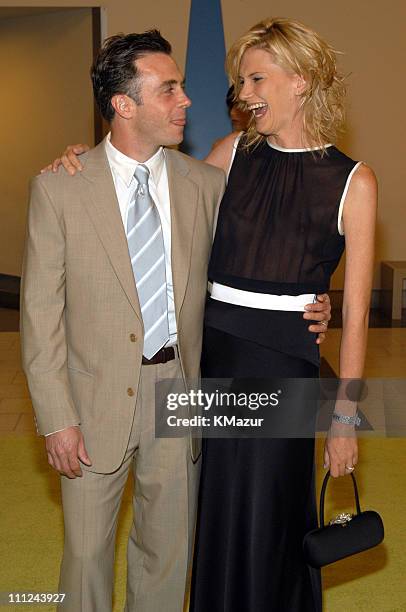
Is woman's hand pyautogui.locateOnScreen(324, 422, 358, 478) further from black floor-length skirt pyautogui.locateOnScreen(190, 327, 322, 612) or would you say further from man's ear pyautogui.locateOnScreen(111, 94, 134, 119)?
man's ear pyautogui.locateOnScreen(111, 94, 134, 119)

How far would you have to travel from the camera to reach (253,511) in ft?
9.50

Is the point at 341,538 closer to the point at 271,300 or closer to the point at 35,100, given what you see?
the point at 271,300

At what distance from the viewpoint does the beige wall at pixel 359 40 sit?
9305mm

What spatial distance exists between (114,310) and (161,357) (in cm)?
21

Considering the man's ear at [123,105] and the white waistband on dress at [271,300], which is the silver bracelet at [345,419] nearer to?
the white waistband on dress at [271,300]

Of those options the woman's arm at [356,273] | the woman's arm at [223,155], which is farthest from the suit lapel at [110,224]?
the woman's arm at [356,273]

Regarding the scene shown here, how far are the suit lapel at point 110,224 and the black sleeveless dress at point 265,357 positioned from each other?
12.3 inches

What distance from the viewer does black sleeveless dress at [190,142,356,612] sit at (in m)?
2.77

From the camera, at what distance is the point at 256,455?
9.41 feet

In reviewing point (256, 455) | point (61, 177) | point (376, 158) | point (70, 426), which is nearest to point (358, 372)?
point (256, 455)

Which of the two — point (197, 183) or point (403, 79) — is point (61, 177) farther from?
point (403, 79)

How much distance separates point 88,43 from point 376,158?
10.2 ft

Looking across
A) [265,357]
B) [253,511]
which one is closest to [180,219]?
[265,357]

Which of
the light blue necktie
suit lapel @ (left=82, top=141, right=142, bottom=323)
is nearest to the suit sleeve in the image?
suit lapel @ (left=82, top=141, right=142, bottom=323)
